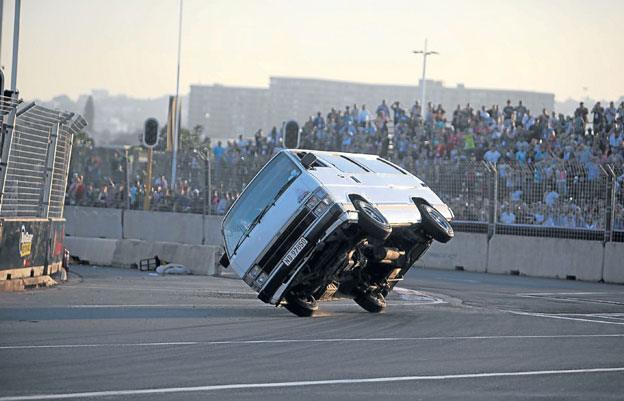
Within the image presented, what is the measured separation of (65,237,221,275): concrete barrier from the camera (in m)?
25.5

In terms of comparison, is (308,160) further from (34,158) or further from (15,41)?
(15,41)

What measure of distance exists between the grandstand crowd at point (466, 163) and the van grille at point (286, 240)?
1449 centimetres

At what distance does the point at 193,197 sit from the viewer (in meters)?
36.2

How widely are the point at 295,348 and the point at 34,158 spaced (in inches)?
342

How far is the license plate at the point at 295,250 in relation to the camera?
14.8 metres

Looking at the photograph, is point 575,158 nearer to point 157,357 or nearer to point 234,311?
point 234,311

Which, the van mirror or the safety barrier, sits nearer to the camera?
the van mirror

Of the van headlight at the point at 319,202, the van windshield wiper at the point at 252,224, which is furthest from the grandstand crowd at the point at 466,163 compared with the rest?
the van headlight at the point at 319,202

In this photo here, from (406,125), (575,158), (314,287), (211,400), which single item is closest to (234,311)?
(314,287)

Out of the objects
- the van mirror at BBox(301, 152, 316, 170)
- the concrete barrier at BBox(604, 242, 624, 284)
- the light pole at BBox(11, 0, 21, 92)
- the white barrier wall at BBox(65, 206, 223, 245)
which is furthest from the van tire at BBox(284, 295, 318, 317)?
the white barrier wall at BBox(65, 206, 223, 245)

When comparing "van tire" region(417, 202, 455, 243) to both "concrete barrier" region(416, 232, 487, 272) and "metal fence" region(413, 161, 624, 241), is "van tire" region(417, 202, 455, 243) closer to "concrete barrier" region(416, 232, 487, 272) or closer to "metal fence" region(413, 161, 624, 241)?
"metal fence" region(413, 161, 624, 241)

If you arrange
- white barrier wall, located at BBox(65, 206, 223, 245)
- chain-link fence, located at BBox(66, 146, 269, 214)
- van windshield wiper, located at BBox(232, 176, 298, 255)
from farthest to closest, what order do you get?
white barrier wall, located at BBox(65, 206, 223, 245) < chain-link fence, located at BBox(66, 146, 269, 214) < van windshield wiper, located at BBox(232, 176, 298, 255)

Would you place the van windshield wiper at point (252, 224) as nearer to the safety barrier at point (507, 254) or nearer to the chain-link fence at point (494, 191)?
the safety barrier at point (507, 254)

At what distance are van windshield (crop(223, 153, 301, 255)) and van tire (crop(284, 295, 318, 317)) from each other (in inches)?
39.5
